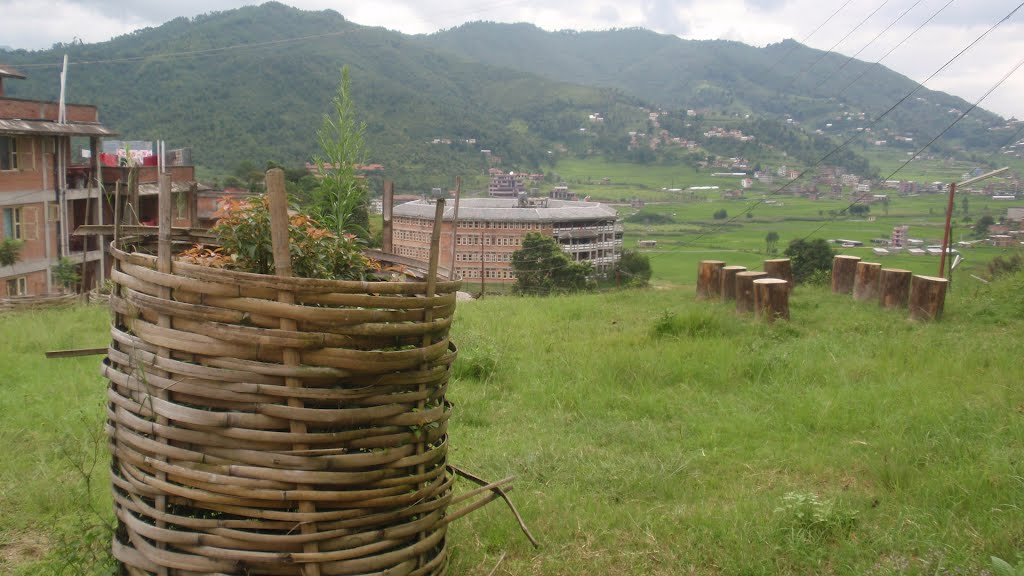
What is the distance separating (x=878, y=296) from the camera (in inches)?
441

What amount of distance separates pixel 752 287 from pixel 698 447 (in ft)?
18.3

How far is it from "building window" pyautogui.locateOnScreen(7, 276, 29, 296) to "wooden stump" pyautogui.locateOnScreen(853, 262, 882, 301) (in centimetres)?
1911

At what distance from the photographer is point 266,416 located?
241 centimetres

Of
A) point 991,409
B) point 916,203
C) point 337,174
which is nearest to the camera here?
point 337,174

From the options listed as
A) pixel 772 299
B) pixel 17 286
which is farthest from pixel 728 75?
pixel 772 299

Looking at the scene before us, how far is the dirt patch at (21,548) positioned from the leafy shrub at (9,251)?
59.4ft

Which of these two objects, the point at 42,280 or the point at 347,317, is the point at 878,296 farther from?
the point at 42,280

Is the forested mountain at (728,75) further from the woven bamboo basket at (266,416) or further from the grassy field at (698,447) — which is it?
the woven bamboo basket at (266,416)

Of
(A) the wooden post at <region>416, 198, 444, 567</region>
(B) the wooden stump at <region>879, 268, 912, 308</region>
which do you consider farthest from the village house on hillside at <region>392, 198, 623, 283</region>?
(A) the wooden post at <region>416, 198, 444, 567</region>

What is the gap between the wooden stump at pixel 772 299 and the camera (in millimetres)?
9836

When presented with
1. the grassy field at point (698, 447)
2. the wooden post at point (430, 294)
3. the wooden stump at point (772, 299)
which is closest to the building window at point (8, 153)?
the grassy field at point (698, 447)

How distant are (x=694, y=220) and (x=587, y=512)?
116 feet

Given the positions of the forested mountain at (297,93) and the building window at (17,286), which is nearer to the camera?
the building window at (17,286)

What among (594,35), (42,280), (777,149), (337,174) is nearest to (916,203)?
(777,149)
